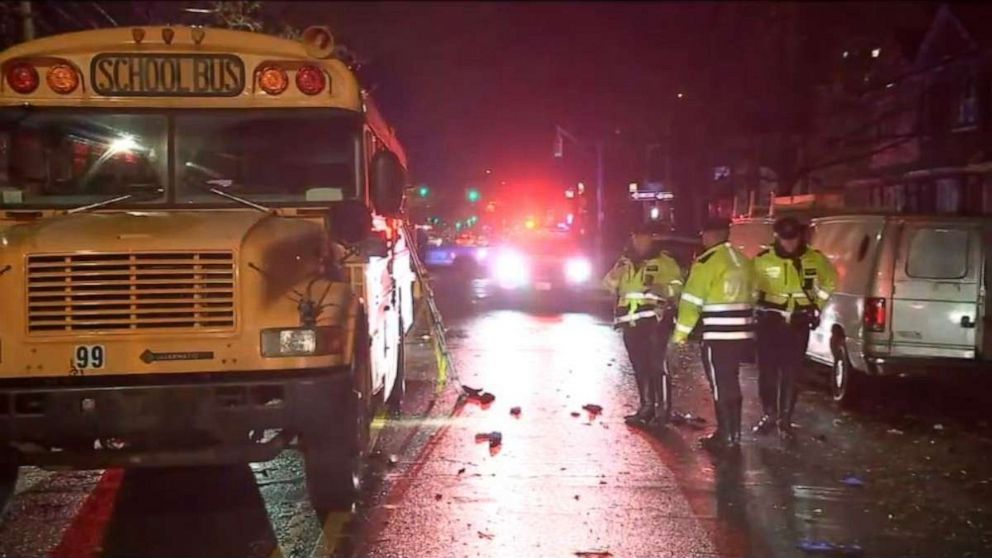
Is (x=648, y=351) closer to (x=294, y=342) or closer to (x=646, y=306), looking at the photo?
(x=646, y=306)

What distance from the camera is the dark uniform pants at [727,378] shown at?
853 centimetres

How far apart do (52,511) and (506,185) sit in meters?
39.0

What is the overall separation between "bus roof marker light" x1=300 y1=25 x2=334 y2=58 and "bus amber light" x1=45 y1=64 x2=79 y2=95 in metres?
1.35

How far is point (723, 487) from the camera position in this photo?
7.54 meters

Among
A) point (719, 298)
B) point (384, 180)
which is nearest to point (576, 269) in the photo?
point (719, 298)

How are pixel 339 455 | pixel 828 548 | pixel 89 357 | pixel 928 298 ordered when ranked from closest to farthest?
pixel 89 357, pixel 828 548, pixel 339 455, pixel 928 298

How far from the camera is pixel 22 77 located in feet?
21.7

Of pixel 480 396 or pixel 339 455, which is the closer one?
pixel 339 455

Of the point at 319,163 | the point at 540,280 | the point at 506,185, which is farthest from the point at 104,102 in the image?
the point at 506,185

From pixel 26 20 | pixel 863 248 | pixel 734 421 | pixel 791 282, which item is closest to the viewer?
pixel 734 421

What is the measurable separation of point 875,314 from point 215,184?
247 inches

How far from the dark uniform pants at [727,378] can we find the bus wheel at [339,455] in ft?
9.96

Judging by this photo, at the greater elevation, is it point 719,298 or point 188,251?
point 188,251

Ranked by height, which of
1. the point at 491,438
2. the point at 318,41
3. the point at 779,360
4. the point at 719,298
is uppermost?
the point at 318,41
